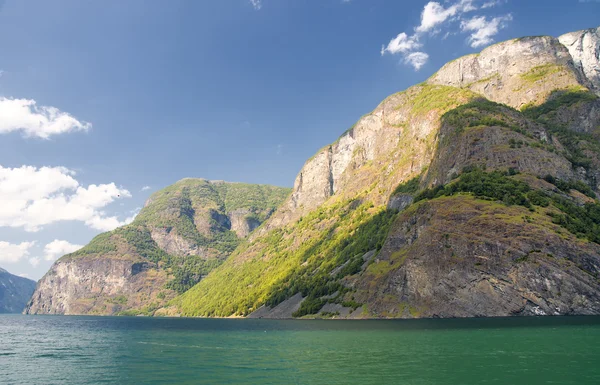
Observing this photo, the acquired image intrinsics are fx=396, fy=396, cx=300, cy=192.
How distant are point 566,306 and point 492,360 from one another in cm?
7965

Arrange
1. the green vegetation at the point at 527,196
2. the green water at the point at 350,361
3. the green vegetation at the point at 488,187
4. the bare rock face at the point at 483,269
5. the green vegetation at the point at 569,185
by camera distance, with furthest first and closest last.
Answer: the green vegetation at the point at 569,185 < the green vegetation at the point at 488,187 < the green vegetation at the point at 527,196 < the bare rock face at the point at 483,269 < the green water at the point at 350,361

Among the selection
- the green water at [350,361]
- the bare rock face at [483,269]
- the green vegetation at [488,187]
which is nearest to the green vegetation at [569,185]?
the green vegetation at [488,187]

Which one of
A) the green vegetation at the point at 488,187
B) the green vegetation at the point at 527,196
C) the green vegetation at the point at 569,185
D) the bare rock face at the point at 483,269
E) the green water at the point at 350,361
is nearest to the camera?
the green water at the point at 350,361

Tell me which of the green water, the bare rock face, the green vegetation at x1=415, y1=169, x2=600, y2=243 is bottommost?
the green water

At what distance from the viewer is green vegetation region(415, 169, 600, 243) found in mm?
126625

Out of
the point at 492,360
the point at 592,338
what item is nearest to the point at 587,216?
the point at 592,338

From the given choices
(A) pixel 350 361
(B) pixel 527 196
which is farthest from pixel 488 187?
(A) pixel 350 361

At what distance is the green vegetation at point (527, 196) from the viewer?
127 metres

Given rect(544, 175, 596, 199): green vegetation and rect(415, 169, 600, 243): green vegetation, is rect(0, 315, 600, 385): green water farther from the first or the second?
rect(544, 175, 596, 199): green vegetation

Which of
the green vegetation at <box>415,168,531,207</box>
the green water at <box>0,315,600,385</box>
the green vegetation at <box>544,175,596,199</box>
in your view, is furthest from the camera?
the green vegetation at <box>544,175,596,199</box>

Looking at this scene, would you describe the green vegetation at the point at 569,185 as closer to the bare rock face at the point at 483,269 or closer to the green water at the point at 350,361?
the bare rock face at the point at 483,269

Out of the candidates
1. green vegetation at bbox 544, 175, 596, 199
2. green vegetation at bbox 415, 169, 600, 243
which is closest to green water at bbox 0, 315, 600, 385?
green vegetation at bbox 415, 169, 600, 243

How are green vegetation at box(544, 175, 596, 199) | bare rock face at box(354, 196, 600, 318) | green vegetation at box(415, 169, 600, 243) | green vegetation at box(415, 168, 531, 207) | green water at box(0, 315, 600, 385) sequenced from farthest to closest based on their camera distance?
green vegetation at box(544, 175, 596, 199) → green vegetation at box(415, 168, 531, 207) → green vegetation at box(415, 169, 600, 243) → bare rock face at box(354, 196, 600, 318) → green water at box(0, 315, 600, 385)

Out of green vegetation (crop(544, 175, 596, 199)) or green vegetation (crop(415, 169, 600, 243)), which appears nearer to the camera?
green vegetation (crop(415, 169, 600, 243))
